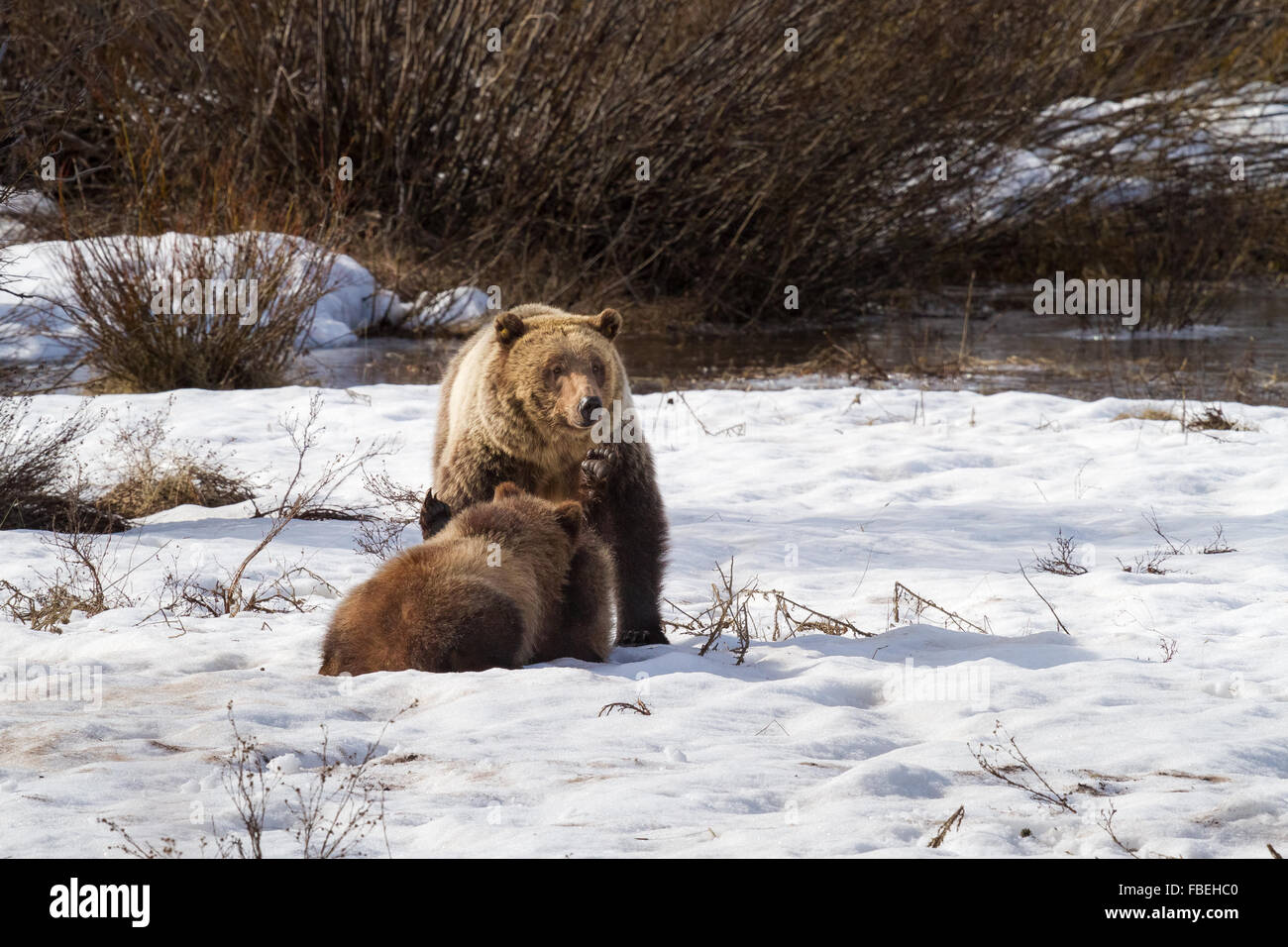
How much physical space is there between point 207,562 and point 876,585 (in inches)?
145

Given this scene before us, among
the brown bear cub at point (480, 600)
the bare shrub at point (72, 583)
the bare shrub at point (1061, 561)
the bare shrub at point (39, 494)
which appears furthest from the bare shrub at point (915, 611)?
the bare shrub at point (39, 494)

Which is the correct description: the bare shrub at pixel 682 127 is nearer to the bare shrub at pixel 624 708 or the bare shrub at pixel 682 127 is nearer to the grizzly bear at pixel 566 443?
the grizzly bear at pixel 566 443

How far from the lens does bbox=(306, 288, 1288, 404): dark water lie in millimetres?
14820

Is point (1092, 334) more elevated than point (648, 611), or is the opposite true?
point (1092, 334)

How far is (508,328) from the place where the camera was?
693cm

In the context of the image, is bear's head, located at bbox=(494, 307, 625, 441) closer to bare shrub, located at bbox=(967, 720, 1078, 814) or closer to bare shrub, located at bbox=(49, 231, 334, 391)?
bare shrub, located at bbox=(967, 720, 1078, 814)

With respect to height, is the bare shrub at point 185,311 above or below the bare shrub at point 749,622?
above

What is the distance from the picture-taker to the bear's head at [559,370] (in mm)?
6586

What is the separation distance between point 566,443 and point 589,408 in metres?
0.43

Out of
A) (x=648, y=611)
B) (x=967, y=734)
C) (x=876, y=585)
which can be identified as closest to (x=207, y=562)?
(x=648, y=611)

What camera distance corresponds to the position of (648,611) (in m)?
6.34

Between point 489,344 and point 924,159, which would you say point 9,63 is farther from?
point 489,344

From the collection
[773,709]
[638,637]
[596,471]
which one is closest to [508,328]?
[596,471]

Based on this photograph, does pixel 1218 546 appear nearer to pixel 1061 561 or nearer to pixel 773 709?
pixel 1061 561
